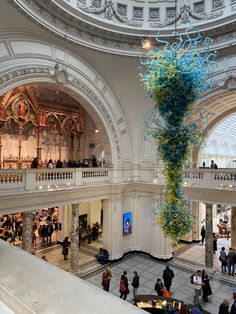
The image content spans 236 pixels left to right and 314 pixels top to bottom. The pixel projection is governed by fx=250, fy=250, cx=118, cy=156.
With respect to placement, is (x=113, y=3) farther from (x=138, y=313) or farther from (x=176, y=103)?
(x=138, y=313)

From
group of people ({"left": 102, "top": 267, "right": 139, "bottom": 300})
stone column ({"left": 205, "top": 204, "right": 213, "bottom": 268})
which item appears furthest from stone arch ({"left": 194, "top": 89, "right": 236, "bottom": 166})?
group of people ({"left": 102, "top": 267, "right": 139, "bottom": 300})

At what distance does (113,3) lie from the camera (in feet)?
32.5

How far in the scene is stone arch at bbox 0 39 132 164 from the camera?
8.41m

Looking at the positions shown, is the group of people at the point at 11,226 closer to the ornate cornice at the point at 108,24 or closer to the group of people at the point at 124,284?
the group of people at the point at 124,284

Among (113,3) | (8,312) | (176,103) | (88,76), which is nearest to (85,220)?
(88,76)

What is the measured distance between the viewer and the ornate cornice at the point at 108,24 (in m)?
8.22

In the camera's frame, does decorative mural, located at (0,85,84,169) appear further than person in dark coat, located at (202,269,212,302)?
Yes

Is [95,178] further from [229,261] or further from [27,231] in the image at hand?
[229,261]

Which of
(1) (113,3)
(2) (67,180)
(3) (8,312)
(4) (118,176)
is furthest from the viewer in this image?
(4) (118,176)

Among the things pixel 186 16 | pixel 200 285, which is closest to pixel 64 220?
pixel 200 285

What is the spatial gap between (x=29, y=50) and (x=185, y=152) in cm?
693

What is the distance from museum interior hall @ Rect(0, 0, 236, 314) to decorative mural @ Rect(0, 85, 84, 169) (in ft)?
0.20

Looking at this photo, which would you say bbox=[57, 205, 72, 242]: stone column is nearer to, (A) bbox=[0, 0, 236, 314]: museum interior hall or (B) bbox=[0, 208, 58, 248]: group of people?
(A) bbox=[0, 0, 236, 314]: museum interior hall


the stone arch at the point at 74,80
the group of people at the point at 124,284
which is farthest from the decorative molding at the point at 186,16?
the group of people at the point at 124,284
